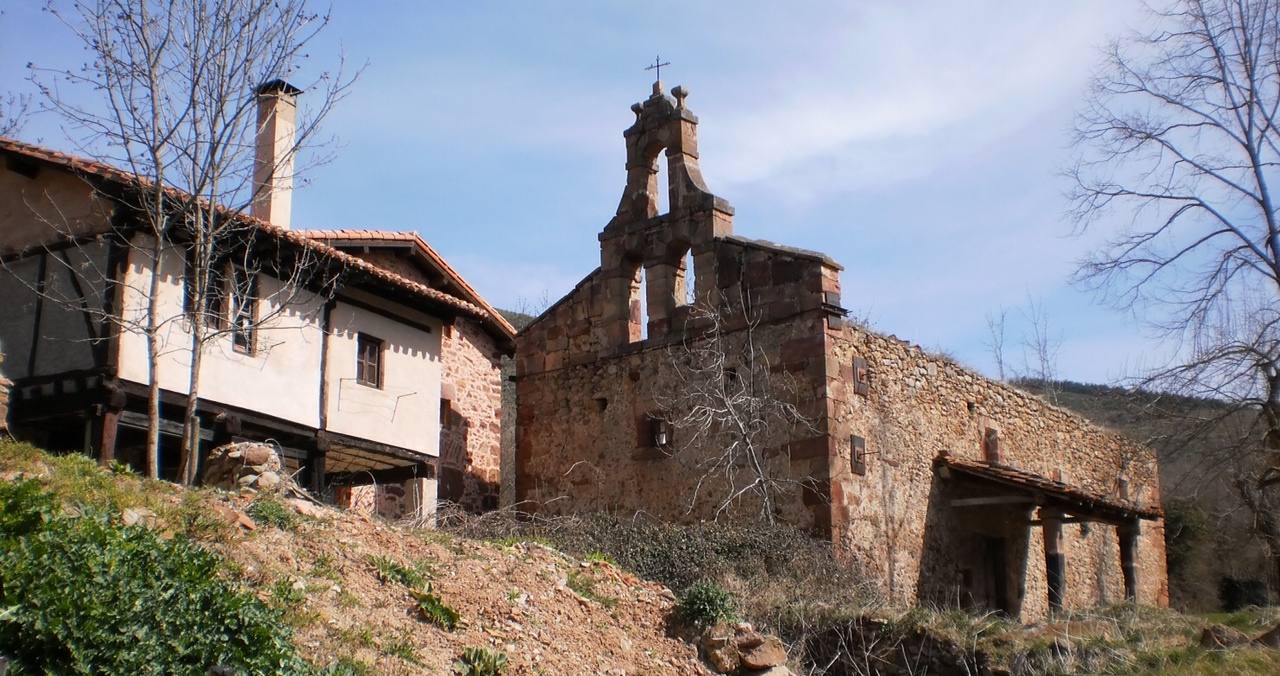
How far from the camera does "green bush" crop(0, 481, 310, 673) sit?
22.6 ft

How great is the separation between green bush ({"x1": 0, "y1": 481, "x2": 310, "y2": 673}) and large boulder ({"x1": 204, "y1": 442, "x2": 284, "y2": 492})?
10.8ft

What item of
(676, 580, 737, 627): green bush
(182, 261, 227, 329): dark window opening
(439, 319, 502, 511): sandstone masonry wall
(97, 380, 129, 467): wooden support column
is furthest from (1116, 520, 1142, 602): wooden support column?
(97, 380, 129, 467): wooden support column

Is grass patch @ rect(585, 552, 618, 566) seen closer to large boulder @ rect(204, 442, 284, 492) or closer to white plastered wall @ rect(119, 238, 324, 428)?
large boulder @ rect(204, 442, 284, 492)

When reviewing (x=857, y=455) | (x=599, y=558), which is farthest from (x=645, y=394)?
(x=599, y=558)

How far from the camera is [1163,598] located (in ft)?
79.7

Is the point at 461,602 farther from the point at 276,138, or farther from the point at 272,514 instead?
the point at 276,138

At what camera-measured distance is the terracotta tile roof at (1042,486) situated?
1723 centimetres

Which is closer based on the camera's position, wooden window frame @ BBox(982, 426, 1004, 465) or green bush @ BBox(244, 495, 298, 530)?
green bush @ BBox(244, 495, 298, 530)

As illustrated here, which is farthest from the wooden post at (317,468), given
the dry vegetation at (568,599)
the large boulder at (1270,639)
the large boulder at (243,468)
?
the large boulder at (1270,639)

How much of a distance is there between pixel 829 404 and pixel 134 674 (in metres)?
10.6

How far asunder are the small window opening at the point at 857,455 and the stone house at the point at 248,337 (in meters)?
6.25

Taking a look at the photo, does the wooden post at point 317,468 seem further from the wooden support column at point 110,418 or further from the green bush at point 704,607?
the green bush at point 704,607

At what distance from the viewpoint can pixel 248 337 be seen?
15875 millimetres

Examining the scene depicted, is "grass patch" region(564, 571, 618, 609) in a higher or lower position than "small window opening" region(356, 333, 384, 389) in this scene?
lower
